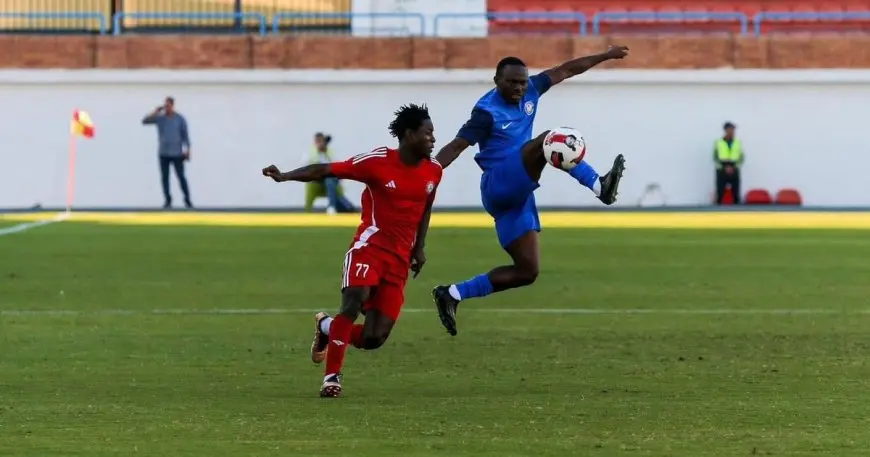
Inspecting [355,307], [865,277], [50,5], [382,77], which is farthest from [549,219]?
[355,307]

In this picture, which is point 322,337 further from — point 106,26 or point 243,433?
point 106,26

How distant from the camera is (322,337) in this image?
431 inches

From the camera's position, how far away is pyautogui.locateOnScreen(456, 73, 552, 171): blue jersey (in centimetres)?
1255

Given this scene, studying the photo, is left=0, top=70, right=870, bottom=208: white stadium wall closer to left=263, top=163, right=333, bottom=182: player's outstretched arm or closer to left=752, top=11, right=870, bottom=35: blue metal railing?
left=752, top=11, right=870, bottom=35: blue metal railing

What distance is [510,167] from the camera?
41.2ft

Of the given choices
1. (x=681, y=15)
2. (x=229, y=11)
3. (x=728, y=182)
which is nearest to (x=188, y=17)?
(x=229, y=11)

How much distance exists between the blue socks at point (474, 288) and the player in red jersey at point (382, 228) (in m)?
2.41

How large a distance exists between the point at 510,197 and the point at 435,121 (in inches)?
1235

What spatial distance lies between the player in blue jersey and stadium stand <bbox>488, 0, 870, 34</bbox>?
32.6m

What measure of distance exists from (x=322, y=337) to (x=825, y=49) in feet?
113

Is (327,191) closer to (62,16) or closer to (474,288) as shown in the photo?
(62,16)

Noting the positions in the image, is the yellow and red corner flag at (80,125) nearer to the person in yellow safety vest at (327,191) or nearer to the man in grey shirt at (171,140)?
the man in grey shirt at (171,140)

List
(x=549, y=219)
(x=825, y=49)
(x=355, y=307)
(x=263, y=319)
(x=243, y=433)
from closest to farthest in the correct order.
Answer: (x=243, y=433)
(x=355, y=307)
(x=263, y=319)
(x=549, y=219)
(x=825, y=49)

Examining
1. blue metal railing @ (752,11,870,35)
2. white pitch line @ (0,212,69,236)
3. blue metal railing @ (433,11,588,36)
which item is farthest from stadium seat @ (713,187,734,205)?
white pitch line @ (0,212,69,236)
